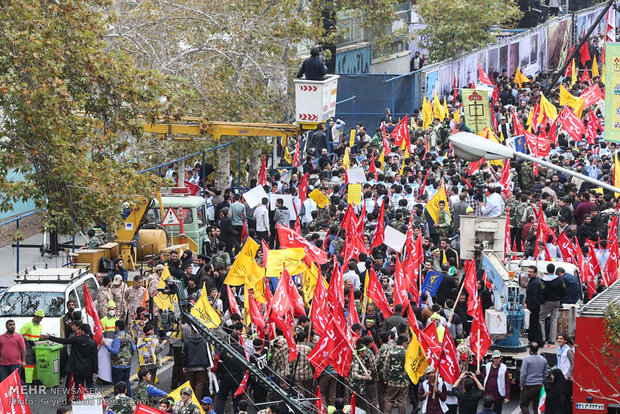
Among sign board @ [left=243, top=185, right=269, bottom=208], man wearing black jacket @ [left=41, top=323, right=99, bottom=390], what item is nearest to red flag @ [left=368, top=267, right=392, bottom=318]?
man wearing black jacket @ [left=41, top=323, right=99, bottom=390]

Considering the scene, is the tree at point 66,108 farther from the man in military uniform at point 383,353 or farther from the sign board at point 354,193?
the man in military uniform at point 383,353

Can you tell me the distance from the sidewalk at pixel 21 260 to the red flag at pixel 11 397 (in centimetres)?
1332

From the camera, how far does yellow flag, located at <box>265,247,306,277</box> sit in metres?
19.6

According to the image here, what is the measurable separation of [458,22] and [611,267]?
1099 inches

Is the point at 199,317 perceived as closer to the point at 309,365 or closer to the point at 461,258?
the point at 309,365

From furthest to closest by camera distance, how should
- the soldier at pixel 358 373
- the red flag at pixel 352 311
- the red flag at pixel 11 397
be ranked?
the red flag at pixel 352 311, the soldier at pixel 358 373, the red flag at pixel 11 397

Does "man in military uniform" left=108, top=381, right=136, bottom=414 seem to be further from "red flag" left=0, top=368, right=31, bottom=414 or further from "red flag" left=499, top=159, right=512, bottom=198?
"red flag" left=499, top=159, right=512, bottom=198

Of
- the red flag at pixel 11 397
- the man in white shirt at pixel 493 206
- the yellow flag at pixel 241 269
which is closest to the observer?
the red flag at pixel 11 397

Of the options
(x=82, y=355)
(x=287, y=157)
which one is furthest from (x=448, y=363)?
(x=287, y=157)

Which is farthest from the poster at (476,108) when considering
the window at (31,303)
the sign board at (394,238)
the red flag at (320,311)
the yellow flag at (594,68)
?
the yellow flag at (594,68)

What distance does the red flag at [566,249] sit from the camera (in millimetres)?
21747

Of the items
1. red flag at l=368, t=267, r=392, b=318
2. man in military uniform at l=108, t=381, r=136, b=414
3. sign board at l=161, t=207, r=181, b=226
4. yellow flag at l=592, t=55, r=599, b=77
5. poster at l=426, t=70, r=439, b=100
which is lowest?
man in military uniform at l=108, t=381, r=136, b=414

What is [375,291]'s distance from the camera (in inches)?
733

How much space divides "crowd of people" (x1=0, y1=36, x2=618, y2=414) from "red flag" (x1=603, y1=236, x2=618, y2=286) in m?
0.09
